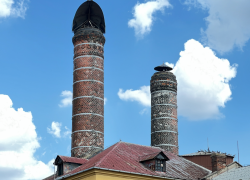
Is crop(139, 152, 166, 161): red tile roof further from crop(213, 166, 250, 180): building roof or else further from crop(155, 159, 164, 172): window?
crop(213, 166, 250, 180): building roof

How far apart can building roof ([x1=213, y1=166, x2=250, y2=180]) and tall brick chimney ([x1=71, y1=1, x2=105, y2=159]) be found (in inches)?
430

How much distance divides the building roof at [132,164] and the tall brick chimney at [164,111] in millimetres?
8176

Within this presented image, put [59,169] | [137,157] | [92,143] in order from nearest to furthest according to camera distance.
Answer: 1. [137,157]
2. [59,169]
3. [92,143]

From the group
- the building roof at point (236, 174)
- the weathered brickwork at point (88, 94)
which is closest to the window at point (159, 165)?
the building roof at point (236, 174)

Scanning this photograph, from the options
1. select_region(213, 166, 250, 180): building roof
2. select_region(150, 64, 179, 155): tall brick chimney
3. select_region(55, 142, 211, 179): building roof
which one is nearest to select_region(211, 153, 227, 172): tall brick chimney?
select_region(213, 166, 250, 180): building roof

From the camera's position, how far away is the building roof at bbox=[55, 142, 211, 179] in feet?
70.7

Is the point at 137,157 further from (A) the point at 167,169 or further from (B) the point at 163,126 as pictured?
(B) the point at 163,126

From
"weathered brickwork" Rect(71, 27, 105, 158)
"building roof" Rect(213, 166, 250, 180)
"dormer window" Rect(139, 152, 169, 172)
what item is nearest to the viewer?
"building roof" Rect(213, 166, 250, 180)

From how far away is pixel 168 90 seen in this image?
125ft

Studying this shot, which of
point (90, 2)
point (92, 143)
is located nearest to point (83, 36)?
point (90, 2)

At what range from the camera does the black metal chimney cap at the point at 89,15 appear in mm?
35375

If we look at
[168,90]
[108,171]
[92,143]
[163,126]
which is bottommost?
[108,171]

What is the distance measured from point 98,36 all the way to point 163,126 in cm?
1029

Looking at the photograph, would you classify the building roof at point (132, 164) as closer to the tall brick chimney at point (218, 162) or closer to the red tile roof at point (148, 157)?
the red tile roof at point (148, 157)
